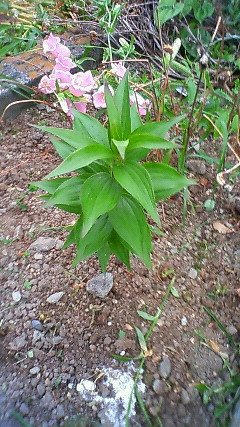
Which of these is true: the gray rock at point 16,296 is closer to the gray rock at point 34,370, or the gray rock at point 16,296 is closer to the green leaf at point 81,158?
the gray rock at point 34,370

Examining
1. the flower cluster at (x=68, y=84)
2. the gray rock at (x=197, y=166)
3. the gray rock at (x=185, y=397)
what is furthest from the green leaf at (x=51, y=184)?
the gray rock at (x=197, y=166)

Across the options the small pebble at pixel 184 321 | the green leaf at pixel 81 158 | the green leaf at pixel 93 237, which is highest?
the green leaf at pixel 81 158

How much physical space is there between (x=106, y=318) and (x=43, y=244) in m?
0.32

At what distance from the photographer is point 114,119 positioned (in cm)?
95

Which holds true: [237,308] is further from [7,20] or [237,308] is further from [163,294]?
[7,20]

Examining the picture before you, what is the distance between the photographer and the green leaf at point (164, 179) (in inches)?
38.7

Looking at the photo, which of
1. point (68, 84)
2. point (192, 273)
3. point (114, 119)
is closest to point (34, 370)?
point (192, 273)

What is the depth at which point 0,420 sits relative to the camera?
1104 mm

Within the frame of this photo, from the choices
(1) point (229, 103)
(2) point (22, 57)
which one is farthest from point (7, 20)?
(1) point (229, 103)

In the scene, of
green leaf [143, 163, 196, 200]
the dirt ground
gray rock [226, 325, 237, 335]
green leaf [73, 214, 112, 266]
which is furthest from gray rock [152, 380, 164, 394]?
green leaf [143, 163, 196, 200]

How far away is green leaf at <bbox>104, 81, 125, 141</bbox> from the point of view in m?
0.93

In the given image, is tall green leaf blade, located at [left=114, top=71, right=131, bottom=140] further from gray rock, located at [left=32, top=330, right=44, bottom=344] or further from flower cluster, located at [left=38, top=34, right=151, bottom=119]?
gray rock, located at [left=32, top=330, right=44, bottom=344]

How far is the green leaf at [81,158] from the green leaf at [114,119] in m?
0.05

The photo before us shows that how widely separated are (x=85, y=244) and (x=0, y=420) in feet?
1.61
